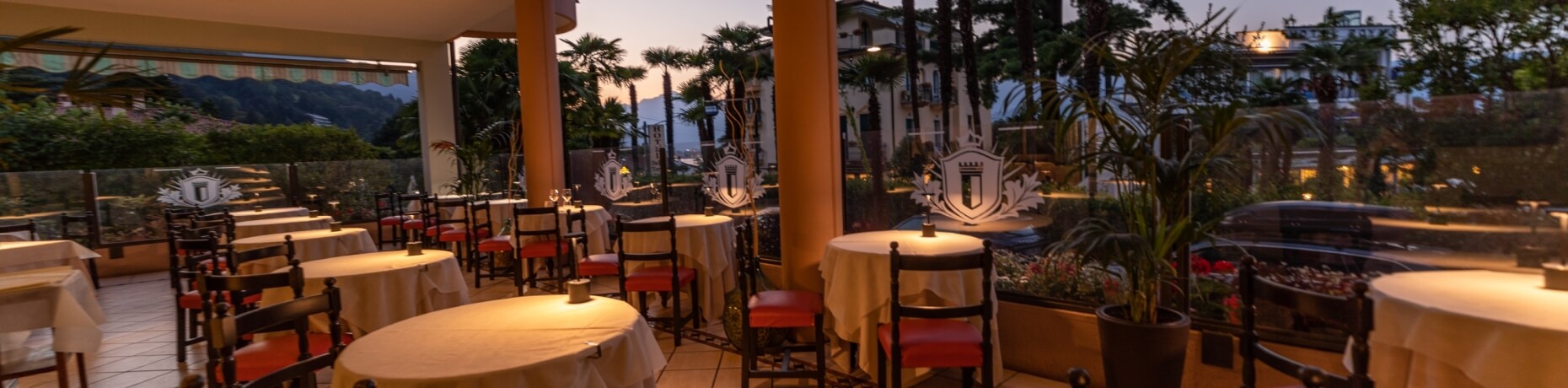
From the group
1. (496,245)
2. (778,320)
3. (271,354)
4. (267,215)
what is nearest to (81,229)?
(267,215)

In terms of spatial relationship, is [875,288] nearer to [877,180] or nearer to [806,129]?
[806,129]

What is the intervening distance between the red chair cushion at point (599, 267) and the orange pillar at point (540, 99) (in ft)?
7.09

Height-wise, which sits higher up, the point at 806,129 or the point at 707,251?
the point at 806,129

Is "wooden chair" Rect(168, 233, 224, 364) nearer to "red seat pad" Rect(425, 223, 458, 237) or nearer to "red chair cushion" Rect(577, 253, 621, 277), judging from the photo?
"red chair cushion" Rect(577, 253, 621, 277)

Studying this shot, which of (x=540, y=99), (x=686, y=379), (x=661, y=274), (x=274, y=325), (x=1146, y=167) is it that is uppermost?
(x=540, y=99)

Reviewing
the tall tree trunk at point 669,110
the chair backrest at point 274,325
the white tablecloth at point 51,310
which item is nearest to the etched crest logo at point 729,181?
the chair backrest at point 274,325

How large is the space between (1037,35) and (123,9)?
18.2 m

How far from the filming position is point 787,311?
3.46 metres

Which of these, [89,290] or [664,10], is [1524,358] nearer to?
[89,290]

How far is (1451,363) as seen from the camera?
1882mm

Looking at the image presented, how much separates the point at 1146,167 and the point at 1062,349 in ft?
4.00

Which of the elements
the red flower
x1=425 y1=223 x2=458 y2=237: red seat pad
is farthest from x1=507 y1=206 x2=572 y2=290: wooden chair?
the red flower

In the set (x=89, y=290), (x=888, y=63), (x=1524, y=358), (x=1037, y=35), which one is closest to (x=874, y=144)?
(x=1524, y=358)

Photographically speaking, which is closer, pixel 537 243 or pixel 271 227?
pixel 537 243
